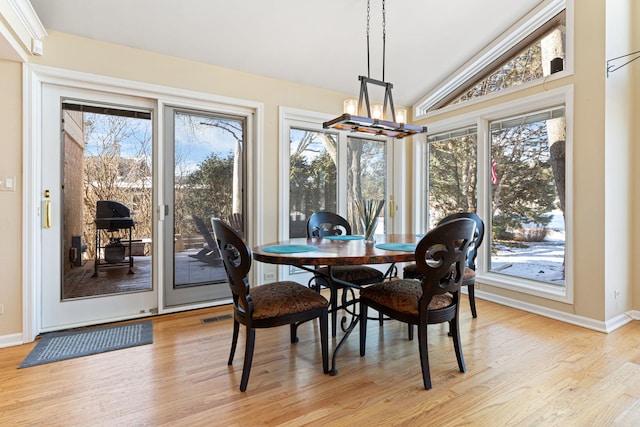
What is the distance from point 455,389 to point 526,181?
247 cm

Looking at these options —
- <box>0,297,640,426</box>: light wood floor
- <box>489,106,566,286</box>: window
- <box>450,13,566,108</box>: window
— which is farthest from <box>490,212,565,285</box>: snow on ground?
<box>450,13,566,108</box>: window

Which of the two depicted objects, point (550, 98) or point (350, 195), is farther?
point (350, 195)

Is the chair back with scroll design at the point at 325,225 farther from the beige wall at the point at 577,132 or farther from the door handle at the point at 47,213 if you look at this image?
the door handle at the point at 47,213

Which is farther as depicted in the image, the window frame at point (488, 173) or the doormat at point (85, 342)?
→ the window frame at point (488, 173)

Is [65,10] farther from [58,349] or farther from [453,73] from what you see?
[453,73]

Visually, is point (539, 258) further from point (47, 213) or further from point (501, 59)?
point (47, 213)

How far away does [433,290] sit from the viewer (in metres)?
1.93

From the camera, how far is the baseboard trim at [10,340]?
2.49 m

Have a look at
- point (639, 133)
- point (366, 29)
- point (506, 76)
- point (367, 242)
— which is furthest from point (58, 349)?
point (639, 133)

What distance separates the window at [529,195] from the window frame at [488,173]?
0.07m

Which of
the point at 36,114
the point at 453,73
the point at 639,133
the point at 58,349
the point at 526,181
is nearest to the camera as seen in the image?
the point at 58,349

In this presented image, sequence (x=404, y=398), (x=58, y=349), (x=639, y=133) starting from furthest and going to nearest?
(x=639, y=133) → (x=58, y=349) → (x=404, y=398)

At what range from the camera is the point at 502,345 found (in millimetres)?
2518

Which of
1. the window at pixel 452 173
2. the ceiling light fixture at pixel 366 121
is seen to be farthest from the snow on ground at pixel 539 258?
the ceiling light fixture at pixel 366 121
